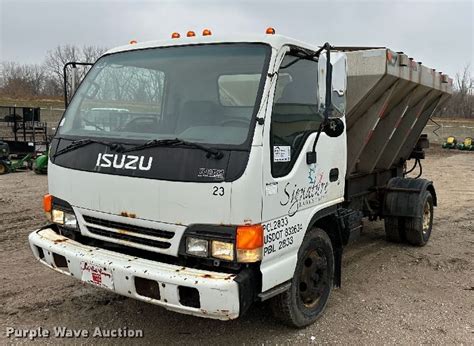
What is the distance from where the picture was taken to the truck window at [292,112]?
320 centimetres

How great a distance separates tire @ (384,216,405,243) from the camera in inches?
247

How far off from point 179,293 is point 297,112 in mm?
1643

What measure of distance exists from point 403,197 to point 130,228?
13.8 feet

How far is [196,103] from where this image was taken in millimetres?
3346

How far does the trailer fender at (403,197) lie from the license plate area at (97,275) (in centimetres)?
429

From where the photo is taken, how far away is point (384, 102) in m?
4.83

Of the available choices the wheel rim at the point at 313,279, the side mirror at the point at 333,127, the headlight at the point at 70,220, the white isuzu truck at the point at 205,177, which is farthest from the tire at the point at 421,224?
the headlight at the point at 70,220

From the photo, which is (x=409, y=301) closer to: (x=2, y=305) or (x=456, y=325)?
(x=456, y=325)

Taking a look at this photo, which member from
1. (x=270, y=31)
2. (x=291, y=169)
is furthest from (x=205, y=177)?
(x=270, y=31)

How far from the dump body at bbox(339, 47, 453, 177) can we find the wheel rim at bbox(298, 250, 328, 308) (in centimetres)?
145

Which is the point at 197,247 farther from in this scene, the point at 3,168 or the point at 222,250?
the point at 3,168

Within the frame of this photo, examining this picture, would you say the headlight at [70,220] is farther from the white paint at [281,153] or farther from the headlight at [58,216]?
the white paint at [281,153]

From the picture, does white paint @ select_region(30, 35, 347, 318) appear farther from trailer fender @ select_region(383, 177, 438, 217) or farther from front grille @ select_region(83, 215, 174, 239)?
trailer fender @ select_region(383, 177, 438, 217)

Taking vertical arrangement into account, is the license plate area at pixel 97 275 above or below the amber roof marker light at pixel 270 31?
below
